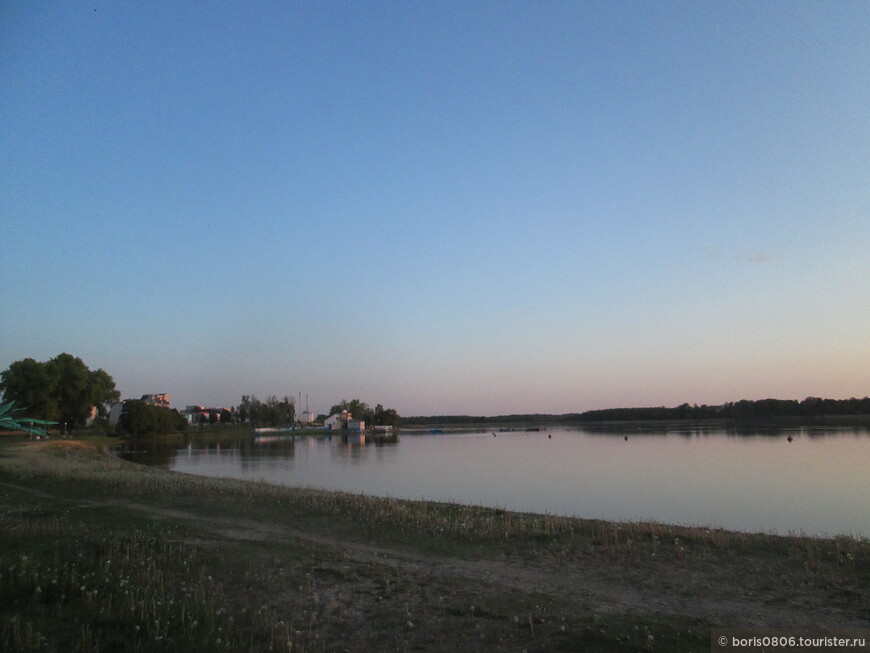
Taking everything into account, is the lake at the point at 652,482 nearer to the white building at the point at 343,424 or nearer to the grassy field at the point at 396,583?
the grassy field at the point at 396,583

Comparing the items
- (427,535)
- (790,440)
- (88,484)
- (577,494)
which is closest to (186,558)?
(427,535)

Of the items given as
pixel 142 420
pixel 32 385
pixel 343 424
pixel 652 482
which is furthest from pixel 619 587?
pixel 343 424

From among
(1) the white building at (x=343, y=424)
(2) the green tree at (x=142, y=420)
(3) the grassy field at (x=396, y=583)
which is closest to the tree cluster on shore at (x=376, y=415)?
(1) the white building at (x=343, y=424)

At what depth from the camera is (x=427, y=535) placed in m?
15.8

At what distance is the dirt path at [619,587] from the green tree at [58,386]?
205ft

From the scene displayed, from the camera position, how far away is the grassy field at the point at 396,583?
25.2ft

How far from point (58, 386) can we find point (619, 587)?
83.8m

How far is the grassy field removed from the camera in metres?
7.67

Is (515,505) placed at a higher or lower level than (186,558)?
lower

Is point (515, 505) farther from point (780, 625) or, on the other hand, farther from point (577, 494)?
point (780, 625)

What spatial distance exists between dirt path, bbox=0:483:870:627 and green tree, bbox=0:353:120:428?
205 feet

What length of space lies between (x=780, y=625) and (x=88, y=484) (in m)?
25.0

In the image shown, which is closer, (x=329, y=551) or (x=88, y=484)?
(x=329, y=551)

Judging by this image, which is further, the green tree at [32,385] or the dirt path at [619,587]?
the green tree at [32,385]
